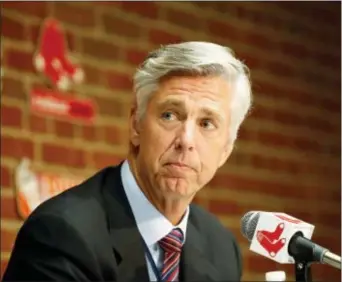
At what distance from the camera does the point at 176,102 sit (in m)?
1.56

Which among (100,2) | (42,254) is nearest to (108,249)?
(42,254)

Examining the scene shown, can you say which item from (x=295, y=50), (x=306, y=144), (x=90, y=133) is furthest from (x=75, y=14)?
(x=306, y=144)

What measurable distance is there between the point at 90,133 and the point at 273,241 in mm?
1134

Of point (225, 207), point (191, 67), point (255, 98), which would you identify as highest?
point (191, 67)

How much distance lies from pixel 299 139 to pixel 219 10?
540 mm

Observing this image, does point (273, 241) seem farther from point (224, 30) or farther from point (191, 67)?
point (224, 30)

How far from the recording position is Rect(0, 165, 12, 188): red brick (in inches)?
86.0

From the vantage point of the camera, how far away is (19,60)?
2.24 meters

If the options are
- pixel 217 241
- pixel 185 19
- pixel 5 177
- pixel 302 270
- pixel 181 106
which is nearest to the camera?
pixel 302 270

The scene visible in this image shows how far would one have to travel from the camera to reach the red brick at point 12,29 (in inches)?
87.6

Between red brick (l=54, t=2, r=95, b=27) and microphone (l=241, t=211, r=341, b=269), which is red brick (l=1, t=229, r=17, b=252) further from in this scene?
microphone (l=241, t=211, r=341, b=269)

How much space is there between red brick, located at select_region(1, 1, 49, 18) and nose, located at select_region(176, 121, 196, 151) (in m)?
0.89

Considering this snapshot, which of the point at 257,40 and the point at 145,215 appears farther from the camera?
the point at 257,40

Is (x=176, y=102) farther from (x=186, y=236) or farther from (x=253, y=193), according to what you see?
(x=253, y=193)
